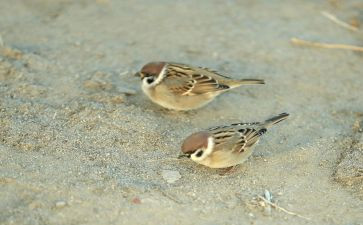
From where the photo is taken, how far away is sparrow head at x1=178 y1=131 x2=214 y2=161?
5.49 meters

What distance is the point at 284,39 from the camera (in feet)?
27.8

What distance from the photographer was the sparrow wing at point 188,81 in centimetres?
673

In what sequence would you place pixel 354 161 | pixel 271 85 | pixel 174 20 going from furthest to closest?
1. pixel 174 20
2. pixel 271 85
3. pixel 354 161

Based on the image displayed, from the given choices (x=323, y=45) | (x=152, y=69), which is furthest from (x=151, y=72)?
(x=323, y=45)

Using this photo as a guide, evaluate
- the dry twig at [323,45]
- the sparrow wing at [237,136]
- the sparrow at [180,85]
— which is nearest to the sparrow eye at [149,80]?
the sparrow at [180,85]

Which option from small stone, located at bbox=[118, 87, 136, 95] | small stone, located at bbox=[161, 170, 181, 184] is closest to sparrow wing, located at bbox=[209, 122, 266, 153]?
small stone, located at bbox=[161, 170, 181, 184]

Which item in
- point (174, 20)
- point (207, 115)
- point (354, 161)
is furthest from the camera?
point (174, 20)

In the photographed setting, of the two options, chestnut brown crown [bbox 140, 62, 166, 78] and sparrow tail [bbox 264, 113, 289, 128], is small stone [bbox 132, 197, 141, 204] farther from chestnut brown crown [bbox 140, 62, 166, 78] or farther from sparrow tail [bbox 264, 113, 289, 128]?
chestnut brown crown [bbox 140, 62, 166, 78]

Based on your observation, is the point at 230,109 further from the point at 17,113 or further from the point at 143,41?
the point at 17,113

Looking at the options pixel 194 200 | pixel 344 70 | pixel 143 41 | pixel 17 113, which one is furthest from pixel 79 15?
pixel 194 200

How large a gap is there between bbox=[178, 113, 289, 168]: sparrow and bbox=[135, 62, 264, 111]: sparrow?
2.99ft

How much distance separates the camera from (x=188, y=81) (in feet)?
→ 22.2

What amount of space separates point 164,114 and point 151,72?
1.63 feet

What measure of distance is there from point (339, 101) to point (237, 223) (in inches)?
109
